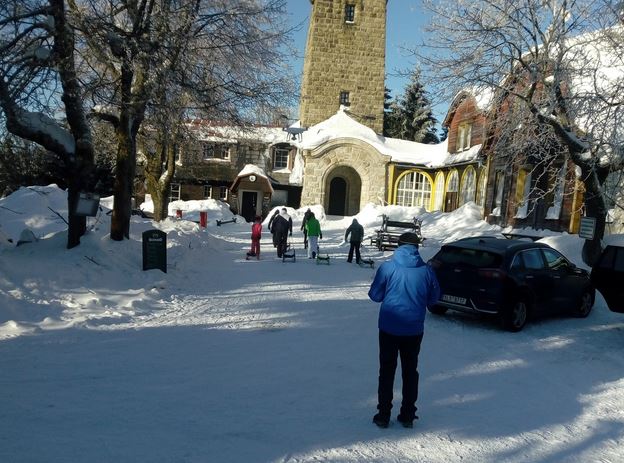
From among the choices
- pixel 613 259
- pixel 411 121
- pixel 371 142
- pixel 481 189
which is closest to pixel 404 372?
pixel 613 259

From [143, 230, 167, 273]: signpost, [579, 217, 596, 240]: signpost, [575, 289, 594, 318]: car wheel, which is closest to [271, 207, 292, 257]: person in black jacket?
[143, 230, 167, 273]: signpost

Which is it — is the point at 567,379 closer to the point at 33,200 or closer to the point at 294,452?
the point at 294,452

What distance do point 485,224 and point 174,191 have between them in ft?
79.0

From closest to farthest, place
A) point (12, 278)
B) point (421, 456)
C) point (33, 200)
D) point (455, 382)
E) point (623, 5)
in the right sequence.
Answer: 1. point (421, 456)
2. point (455, 382)
3. point (12, 278)
4. point (623, 5)
5. point (33, 200)

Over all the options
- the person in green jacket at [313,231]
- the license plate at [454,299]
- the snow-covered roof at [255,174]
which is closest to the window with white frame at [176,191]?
the snow-covered roof at [255,174]

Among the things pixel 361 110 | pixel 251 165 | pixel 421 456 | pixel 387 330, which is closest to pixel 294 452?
pixel 421 456

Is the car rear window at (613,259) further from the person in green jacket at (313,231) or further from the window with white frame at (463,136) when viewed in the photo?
the window with white frame at (463,136)

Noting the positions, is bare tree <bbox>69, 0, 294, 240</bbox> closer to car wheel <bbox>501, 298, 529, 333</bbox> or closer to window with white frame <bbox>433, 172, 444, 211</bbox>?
car wheel <bbox>501, 298, 529, 333</bbox>

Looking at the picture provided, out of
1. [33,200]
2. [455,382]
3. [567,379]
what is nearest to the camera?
[455,382]

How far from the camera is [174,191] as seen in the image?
131 feet

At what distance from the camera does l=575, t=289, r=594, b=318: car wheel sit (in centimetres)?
1045

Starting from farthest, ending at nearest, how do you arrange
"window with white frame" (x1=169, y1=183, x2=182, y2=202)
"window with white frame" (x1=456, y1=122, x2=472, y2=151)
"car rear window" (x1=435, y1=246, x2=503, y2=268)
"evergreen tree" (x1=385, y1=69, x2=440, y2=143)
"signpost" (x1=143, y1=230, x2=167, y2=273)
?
"evergreen tree" (x1=385, y1=69, x2=440, y2=143), "window with white frame" (x1=169, y1=183, x2=182, y2=202), "window with white frame" (x1=456, y1=122, x2=472, y2=151), "signpost" (x1=143, y1=230, x2=167, y2=273), "car rear window" (x1=435, y1=246, x2=503, y2=268)

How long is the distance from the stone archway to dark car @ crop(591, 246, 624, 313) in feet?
93.4

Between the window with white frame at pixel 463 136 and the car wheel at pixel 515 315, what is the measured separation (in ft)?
77.0
